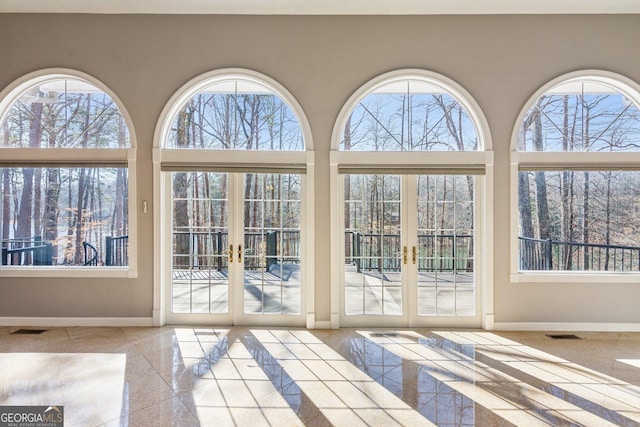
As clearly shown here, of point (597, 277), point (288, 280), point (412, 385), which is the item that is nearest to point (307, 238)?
point (288, 280)

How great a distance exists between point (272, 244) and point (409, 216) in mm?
1706

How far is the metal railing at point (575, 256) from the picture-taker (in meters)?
4.28

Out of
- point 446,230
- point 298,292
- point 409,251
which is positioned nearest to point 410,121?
point 446,230

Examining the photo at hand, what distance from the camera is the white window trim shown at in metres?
4.21

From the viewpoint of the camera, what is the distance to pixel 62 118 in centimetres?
436

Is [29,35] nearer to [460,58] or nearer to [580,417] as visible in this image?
[460,58]

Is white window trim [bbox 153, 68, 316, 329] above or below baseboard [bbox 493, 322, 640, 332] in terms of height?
above

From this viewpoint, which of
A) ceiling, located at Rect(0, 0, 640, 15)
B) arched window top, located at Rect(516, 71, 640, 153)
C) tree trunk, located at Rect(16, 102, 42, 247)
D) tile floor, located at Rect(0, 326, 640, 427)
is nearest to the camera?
tile floor, located at Rect(0, 326, 640, 427)

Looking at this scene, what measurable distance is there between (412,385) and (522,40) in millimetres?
4058

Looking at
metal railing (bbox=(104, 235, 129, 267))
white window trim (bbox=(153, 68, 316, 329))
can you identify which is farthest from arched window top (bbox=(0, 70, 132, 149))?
metal railing (bbox=(104, 235, 129, 267))

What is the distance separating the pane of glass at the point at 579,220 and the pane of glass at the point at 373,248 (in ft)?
5.06

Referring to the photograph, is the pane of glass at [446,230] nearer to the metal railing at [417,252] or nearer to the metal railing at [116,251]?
the metal railing at [417,252]

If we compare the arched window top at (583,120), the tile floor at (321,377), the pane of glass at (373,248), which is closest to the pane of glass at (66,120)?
the tile floor at (321,377)

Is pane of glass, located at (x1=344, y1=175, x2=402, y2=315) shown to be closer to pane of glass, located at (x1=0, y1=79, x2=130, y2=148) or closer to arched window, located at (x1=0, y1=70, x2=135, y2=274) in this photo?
arched window, located at (x1=0, y1=70, x2=135, y2=274)
